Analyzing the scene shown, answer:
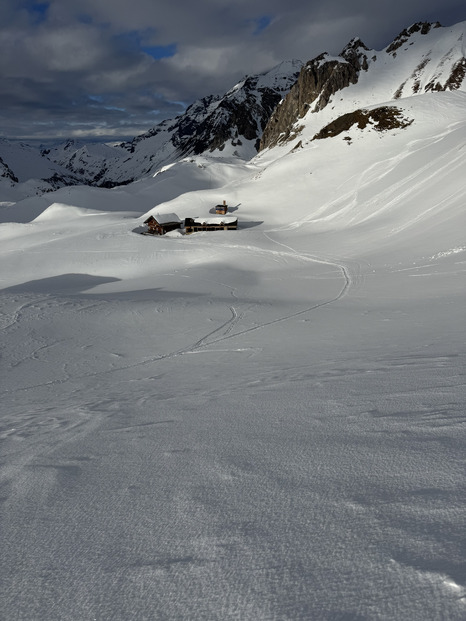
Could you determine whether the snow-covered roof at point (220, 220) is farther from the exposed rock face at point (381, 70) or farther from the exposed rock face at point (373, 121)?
the exposed rock face at point (381, 70)

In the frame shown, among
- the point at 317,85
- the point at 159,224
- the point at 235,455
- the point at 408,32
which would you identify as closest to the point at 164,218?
the point at 159,224

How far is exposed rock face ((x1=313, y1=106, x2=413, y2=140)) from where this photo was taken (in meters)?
60.8

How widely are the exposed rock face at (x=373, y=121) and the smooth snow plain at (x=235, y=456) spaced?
1978 inches

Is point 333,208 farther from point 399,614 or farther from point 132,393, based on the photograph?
point 399,614

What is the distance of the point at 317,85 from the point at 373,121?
254 feet

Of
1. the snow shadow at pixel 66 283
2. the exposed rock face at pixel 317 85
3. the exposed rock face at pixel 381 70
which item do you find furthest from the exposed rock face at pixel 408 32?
the snow shadow at pixel 66 283

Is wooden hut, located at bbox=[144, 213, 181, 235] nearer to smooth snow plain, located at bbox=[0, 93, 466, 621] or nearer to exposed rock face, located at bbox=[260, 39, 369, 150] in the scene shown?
smooth snow plain, located at bbox=[0, 93, 466, 621]

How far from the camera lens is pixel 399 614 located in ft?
6.77

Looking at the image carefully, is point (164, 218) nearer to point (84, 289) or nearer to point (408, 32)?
point (84, 289)

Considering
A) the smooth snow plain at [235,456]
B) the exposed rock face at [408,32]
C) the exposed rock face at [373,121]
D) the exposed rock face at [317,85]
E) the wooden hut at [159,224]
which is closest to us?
the smooth snow plain at [235,456]

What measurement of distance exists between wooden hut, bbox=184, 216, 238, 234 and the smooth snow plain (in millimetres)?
28065

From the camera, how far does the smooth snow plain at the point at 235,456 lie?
241cm

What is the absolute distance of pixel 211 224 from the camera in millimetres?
46844

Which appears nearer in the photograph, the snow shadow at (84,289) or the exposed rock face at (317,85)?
the snow shadow at (84,289)
